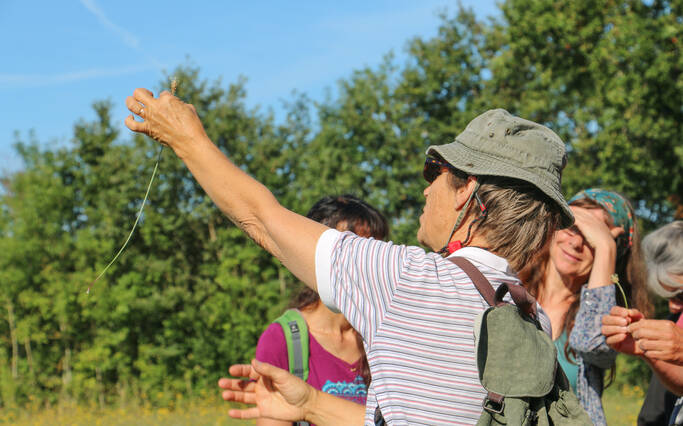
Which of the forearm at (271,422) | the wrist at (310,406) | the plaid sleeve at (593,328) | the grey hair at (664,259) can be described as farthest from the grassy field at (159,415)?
the wrist at (310,406)

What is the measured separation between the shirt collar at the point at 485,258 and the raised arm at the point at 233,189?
14.1 inches

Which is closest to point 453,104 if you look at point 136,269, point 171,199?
point 171,199

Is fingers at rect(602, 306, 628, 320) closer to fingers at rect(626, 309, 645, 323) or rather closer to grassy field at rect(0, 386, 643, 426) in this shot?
fingers at rect(626, 309, 645, 323)

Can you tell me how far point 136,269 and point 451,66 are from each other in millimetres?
7903

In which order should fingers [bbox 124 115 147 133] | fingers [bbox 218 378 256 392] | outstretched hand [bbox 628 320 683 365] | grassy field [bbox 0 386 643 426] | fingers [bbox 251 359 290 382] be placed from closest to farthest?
fingers [bbox 124 115 147 133]
fingers [bbox 251 359 290 382]
fingers [bbox 218 378 256 392]
outstretched hand [bbox 628 320 683 365]
grassy field [bbox 0 386 643 426]

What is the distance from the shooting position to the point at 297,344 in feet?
8.33

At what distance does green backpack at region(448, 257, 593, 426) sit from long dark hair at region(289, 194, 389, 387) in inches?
53.5

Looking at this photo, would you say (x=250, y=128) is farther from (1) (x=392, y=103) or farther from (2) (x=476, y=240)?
(2) (x=476, y=240)

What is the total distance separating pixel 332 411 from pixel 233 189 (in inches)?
25.8

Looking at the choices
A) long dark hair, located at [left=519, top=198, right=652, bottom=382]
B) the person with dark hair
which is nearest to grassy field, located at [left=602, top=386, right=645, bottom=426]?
long dark hair, located at [left=519, top=198, right=652, bottom=382]

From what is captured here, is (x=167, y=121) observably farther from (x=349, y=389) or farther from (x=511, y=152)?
(x=349, y=389)

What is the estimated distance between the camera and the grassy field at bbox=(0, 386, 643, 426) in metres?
8.05

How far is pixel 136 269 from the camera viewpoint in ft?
37.4

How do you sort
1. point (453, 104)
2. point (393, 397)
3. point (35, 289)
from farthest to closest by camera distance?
point (453, 104) < point (35, 289) < point (393, 397)
